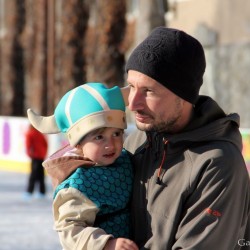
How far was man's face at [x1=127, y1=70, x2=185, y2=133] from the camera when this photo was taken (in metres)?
2.45

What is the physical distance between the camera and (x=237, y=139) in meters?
2.46

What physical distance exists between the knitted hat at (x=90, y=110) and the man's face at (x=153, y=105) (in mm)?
186

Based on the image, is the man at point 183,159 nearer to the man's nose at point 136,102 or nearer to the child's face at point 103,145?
the man's nose at point 136,102

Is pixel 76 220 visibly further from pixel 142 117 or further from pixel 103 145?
pixel 142 117

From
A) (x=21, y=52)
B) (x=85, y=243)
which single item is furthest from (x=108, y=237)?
(x=21, y=52)

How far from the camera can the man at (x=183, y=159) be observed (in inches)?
91.7

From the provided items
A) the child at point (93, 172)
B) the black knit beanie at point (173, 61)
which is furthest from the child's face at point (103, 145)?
the black knit beanie at point (173, 61)

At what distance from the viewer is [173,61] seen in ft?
8.11

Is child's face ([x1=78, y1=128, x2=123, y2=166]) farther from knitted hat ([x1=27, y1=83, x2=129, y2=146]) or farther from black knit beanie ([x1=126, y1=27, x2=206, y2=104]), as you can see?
black knit beanie ([x1=126, y1=27, x2=206, y2=104])

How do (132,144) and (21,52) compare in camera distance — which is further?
(21,52)

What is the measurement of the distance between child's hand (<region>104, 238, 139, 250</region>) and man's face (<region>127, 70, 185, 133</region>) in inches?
13.8

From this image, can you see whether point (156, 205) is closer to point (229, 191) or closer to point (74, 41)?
point (229, 191)

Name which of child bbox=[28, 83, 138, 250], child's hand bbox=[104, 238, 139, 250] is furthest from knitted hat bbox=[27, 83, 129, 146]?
child's hand bbox=[104, 238, 139, 250]

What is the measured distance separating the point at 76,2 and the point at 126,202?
23.4 metres
